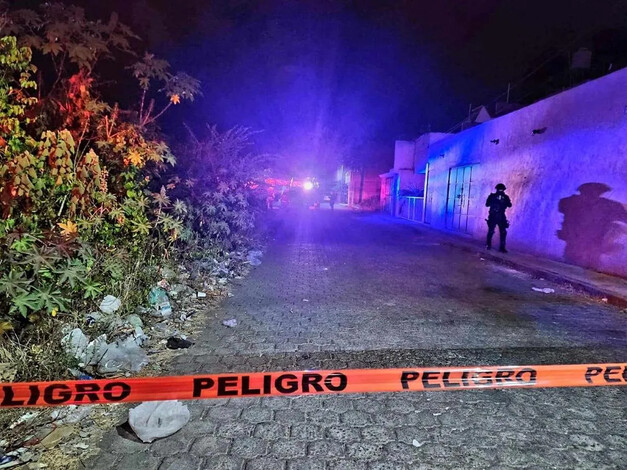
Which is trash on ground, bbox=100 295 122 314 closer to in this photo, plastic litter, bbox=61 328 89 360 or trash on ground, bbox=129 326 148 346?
trash on ground, bbox=129 326 148 346

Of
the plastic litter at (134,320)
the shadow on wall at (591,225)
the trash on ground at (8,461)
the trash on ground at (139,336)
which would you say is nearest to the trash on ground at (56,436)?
the trash on ground at (8,461)

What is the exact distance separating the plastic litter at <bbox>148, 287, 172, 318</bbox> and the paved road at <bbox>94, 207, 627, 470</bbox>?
607 mm

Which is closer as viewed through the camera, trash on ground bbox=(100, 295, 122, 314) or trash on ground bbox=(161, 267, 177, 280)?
trash on ground bbox=(100, 295, 122, 314)

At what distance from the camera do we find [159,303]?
205 inches

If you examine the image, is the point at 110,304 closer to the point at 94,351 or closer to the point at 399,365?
the point at 94,351

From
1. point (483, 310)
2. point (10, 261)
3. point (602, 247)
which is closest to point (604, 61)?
point (602, 247)

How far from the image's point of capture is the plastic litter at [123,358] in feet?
11.9

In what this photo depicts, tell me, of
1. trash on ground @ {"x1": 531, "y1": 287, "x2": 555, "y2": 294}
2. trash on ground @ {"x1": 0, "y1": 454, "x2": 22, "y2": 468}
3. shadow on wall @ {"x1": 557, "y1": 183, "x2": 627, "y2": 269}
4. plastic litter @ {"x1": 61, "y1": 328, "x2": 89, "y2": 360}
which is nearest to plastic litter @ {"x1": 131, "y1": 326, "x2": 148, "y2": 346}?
plastic litter @ {"x1": 61, "y1": 328, "x2": 89, "y2": 360}

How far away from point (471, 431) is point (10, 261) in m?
3.88

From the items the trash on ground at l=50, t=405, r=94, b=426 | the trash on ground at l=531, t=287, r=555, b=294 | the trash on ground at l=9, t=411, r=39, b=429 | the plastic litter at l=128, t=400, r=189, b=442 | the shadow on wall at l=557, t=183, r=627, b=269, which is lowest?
the trash on ground at l=50, t=405, r=94, b=426

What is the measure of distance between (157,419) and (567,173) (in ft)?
34.7

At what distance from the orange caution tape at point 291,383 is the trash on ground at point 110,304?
211 centimetres

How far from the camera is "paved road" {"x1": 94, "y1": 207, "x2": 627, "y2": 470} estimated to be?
8.59 ft

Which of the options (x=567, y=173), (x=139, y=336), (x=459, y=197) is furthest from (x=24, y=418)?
(x=459, y=197)
